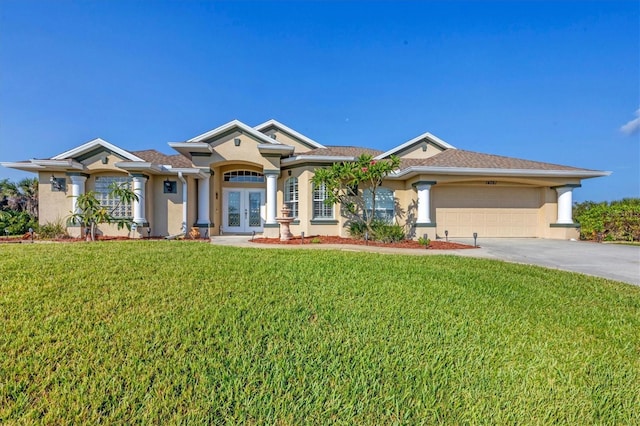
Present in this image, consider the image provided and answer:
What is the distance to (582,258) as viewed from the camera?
8.90 meters

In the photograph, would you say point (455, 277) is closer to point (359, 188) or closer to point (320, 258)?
point (320, 258)

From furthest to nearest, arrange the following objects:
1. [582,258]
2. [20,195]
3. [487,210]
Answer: [20,195] < [487,210] < [582,258]

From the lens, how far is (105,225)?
13.0 metres

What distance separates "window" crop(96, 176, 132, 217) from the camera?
43.1ft

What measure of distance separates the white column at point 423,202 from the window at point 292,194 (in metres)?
5.62

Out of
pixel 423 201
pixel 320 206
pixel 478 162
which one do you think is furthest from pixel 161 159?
pixel 478 162

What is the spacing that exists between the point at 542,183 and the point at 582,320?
499 inches

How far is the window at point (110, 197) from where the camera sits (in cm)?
1313

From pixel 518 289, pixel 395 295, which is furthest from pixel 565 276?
pixel 395 295

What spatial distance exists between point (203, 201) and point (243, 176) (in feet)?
8.57

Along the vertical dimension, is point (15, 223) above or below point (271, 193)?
below

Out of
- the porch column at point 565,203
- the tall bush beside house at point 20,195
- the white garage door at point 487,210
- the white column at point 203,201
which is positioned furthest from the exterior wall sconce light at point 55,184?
the porch column at point 565,203

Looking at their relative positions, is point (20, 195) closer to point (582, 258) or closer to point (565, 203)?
point (582, 258)

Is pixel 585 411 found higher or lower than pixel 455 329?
lower
